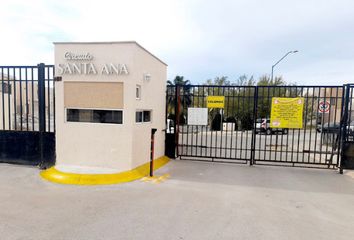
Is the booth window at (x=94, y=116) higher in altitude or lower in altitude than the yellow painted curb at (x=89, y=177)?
higher

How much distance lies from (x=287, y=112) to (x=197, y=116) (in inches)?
120

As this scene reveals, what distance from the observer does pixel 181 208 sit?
4.12 meters

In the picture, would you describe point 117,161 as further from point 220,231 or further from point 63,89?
point 220,231

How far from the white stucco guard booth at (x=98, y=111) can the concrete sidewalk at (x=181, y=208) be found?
66 centimetres

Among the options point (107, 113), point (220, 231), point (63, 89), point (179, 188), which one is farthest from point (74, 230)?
point (63, 89)

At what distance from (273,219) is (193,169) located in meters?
3.46

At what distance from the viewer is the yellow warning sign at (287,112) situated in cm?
737

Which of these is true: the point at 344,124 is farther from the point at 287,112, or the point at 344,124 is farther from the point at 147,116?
the point at 147,116

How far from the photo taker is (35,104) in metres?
6.82

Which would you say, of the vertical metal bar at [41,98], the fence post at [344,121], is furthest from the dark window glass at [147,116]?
the fence post at [344,121]

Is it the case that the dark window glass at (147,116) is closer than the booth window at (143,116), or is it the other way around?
the booth window at (143,116)

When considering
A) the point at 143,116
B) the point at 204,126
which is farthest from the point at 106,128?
the point at 204,126

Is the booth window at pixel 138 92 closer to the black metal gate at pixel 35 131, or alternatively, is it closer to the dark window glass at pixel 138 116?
the dark window glass at pixel 138 116

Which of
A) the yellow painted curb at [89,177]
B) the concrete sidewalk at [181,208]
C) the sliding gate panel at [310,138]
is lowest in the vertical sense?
the concrete sidewalk at [181,208]
